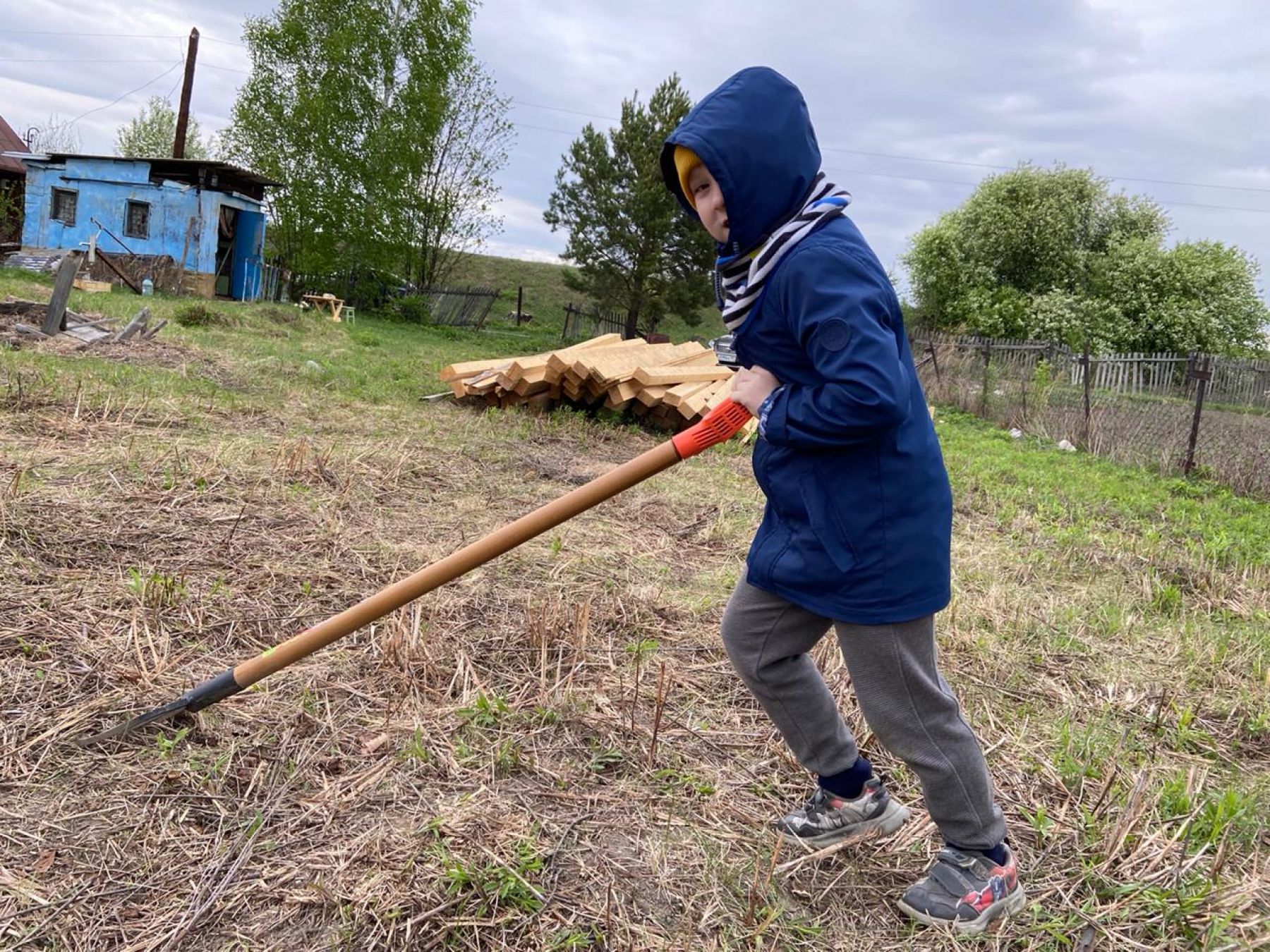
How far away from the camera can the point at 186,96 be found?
2527cm

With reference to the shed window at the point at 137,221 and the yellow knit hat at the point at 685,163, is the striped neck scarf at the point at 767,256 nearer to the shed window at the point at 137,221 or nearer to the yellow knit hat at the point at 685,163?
the yellow knit hat at the point at 685,163

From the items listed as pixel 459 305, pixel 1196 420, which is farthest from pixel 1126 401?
pixel 459 305

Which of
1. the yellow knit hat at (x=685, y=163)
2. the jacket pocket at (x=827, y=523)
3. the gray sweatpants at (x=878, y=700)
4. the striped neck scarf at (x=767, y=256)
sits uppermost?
the yellow knit hat at (x=685, y=163)

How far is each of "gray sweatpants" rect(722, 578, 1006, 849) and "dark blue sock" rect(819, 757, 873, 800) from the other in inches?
1.4

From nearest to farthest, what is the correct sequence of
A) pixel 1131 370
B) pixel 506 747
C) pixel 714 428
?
pixel 714 428 < pixel 506 747 < pixel 1131 370

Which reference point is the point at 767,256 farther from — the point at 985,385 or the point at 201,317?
the point at 985,385

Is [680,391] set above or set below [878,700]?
above

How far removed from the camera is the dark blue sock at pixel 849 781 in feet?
7.54

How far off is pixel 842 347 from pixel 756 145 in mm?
476

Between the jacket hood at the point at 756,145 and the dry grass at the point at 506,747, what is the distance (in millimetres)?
1536

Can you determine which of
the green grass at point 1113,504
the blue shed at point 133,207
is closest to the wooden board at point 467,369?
the green grass at point 1113,504

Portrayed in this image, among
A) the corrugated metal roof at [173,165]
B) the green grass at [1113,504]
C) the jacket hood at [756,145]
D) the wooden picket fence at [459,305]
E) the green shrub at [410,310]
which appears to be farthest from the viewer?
the wooden picket fence at [459,305]

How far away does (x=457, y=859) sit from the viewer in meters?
2.08

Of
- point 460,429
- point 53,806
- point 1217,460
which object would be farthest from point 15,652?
point 1217,460
